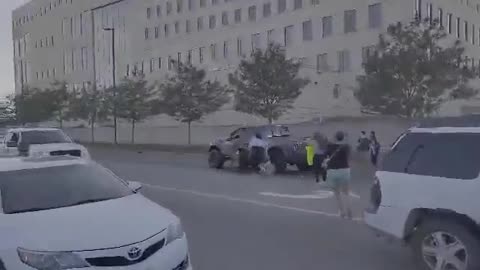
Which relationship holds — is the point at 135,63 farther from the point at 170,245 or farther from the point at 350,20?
the point at 170,245

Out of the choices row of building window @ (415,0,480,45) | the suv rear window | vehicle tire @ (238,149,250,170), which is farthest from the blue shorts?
row of building window @ (415,0,480,45)

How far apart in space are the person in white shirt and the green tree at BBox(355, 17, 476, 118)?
332 inches

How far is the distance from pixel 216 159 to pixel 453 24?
31.2 metres

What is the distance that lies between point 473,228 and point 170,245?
3003 mm

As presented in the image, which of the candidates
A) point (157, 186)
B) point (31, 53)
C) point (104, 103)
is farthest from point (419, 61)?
point (31, 53)

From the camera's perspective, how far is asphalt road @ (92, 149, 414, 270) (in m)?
6.91

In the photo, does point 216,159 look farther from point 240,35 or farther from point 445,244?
point 240,35

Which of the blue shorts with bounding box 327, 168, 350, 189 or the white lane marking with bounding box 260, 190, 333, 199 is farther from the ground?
the blue shorts with bounding box 327, 168, 350, 189

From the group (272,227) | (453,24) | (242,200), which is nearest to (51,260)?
(272,227)

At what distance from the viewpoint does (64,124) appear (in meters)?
74.7

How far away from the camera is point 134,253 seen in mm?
4637

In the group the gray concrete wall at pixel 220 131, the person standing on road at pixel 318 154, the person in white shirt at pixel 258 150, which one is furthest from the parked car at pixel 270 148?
the gray concrete wall at pixel 220 131

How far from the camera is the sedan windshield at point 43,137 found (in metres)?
17.7

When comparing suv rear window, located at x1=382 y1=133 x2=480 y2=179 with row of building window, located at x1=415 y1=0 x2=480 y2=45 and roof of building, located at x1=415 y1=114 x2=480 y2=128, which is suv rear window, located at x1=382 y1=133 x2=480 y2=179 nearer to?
roof of building, located at x1=415 y1=114 x2=480 y2=128
